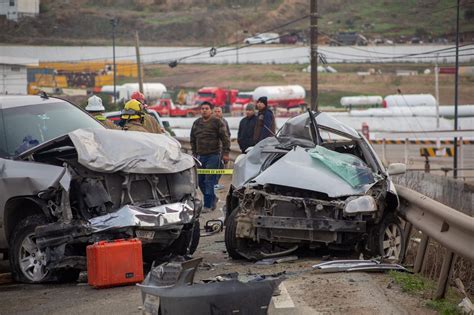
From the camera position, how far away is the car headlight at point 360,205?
959cm

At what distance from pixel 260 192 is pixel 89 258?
2.17m

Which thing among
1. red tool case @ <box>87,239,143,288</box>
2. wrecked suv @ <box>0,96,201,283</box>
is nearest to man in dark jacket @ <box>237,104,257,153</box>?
wrecked suv @ <box>0,96,201,283</box>

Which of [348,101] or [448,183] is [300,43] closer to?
[348,101]

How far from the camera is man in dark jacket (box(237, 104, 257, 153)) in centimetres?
1641

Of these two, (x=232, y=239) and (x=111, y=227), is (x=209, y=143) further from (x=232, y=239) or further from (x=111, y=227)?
(x=111, y=227)

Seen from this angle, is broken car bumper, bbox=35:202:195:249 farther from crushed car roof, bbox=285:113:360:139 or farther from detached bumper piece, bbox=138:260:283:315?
crushed car roof, bbox=285:113:360:139

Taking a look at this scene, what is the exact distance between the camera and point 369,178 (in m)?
10.1

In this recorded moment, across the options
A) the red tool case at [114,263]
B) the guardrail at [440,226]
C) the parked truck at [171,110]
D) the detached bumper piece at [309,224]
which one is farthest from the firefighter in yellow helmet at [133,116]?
the parked truck at [171,110]

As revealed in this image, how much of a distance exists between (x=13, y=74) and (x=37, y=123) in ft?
150

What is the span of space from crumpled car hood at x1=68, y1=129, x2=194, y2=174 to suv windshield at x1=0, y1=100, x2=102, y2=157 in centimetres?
81

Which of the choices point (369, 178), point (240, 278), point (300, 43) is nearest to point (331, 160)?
point (369, 178)

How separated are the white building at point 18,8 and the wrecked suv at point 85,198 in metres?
37.7

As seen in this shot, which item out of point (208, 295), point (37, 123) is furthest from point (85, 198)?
point (208, 295)

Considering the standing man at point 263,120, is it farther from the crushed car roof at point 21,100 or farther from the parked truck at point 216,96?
the parked truck at point 216,96
